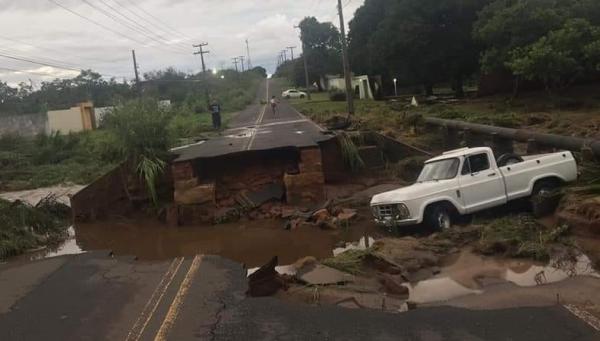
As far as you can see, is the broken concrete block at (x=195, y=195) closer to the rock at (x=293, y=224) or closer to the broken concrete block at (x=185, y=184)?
the broken concrete block at (x=185, y=184)

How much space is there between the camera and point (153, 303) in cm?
798

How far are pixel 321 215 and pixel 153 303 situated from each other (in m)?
8.19

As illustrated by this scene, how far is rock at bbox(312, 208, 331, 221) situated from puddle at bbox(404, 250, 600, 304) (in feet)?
19.4

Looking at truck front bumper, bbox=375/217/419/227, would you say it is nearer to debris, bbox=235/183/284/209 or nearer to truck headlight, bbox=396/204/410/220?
truck headlight, bbox=396/204/410/220

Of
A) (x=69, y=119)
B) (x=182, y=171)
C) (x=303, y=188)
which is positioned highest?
(x=69, y=119)

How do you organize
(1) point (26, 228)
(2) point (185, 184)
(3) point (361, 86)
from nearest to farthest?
(1) point (26, 228) < (2) point (185, 184) < (3) point (361, 86)

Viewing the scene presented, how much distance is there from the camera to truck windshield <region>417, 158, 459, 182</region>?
12.7 meters

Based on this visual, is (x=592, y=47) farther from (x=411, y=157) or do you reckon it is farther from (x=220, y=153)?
(x=220, y=153)

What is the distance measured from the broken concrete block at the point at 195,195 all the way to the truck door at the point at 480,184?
8.46m

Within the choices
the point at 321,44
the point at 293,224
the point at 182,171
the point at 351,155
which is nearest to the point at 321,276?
the point at 293,224

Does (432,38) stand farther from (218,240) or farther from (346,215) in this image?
(218,240)

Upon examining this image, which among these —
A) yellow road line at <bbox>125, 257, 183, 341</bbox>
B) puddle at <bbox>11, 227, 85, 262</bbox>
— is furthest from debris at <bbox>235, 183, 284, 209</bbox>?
yellow road line at <bbox>125, 257, 183, 341</bbox>

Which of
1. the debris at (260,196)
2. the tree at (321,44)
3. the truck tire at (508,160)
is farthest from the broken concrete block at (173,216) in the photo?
the tree at (321,44)

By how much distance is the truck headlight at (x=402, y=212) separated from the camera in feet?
39.5
